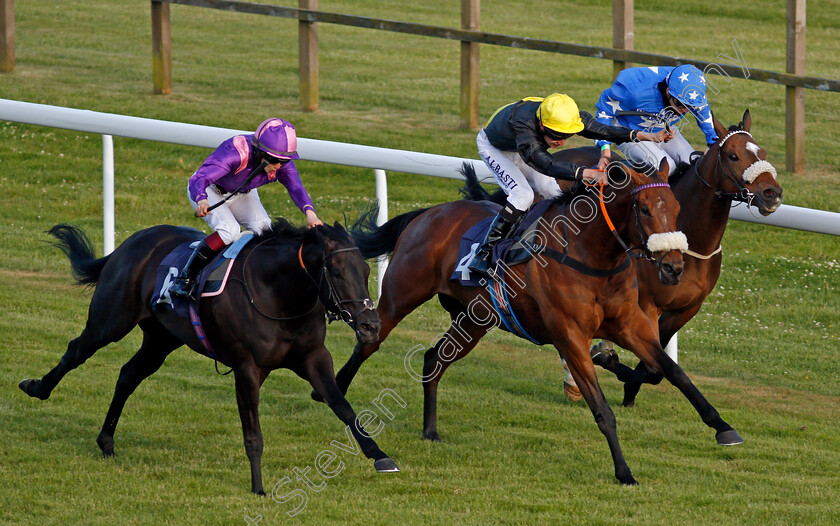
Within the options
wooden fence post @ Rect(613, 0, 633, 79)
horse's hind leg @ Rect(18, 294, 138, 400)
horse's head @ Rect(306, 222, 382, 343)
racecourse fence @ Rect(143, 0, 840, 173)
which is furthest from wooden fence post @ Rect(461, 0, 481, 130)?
horse's head @ Rect(306, 222, 382, 343)

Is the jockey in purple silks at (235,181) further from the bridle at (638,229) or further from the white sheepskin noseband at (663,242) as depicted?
the white sheepskin noseband at (663,242)

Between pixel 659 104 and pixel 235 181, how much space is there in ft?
9.47

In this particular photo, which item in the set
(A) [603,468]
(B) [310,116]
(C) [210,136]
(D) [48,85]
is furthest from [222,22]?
(A) [603,468]

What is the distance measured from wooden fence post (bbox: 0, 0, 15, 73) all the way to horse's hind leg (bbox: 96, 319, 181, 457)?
856 centimetres

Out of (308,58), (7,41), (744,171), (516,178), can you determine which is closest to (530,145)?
(516,178)

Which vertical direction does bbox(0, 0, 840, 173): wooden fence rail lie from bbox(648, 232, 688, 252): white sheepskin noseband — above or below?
above

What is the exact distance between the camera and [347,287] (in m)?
5.05

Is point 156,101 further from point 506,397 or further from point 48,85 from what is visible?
point 506,397

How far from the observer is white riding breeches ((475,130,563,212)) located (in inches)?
251

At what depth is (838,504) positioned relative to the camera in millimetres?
5164

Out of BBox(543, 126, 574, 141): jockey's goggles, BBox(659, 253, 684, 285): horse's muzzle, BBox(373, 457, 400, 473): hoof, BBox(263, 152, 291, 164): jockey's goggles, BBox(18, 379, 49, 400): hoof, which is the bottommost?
BBox(373, 457, 400, 473): hoof

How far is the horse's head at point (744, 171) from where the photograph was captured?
20.6 ft

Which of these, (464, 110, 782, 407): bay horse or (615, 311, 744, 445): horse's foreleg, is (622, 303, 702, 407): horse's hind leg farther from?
(615, 311, 744, 445): horse's foreleg

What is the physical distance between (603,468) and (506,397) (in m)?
1.44
